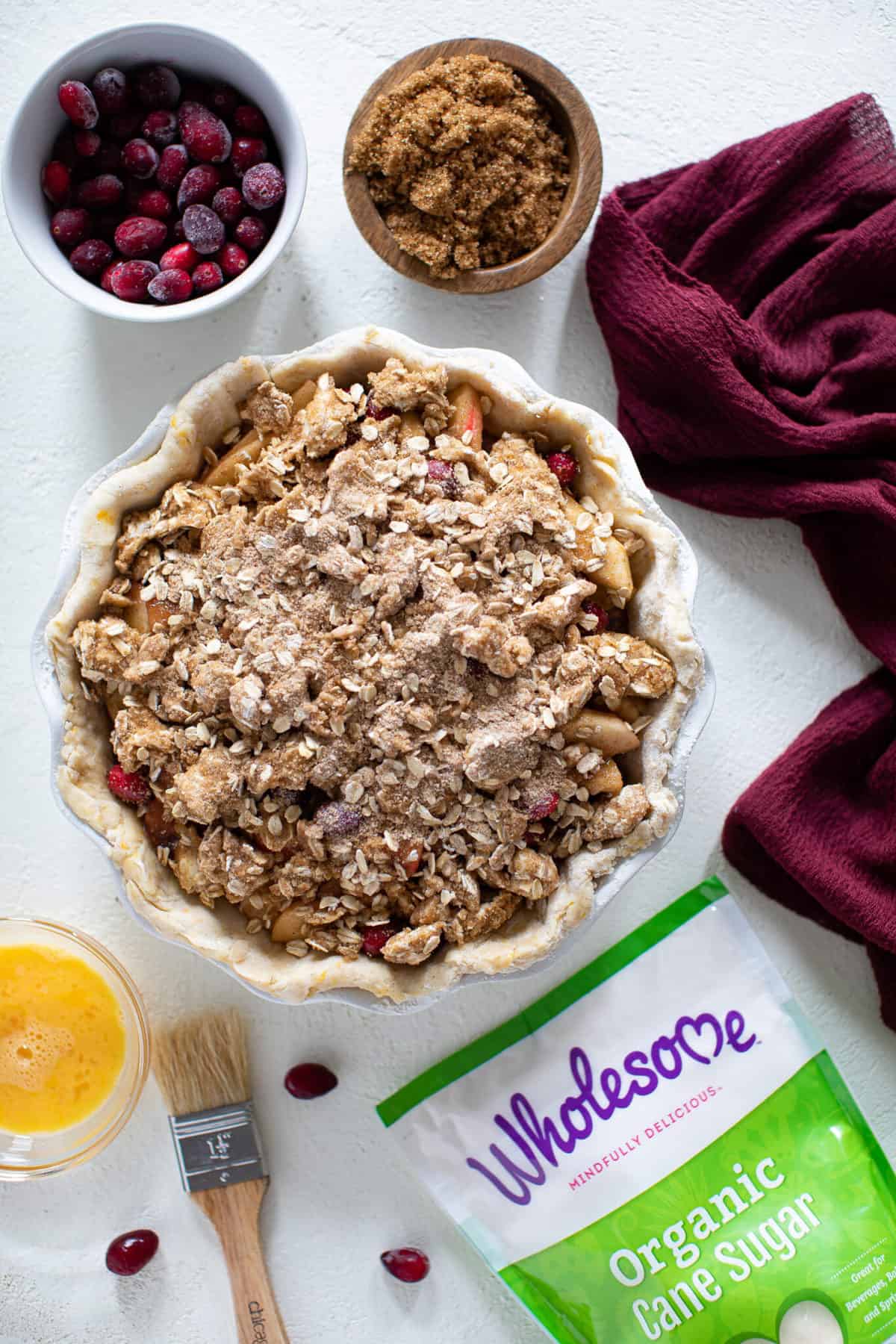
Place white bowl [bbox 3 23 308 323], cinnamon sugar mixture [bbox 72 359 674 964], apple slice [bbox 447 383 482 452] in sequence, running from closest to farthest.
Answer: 1. cinnamon sugar mixture [bbox 72 359 674 964]
2. apple slice [bbox 447 383 482 452]
3. white bowl [bbox 3 23 308 323]

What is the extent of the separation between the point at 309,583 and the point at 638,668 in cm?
48

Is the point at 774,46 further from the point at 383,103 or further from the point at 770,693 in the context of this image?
the point at 770,693

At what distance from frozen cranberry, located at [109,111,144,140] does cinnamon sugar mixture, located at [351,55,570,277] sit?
1.17ft

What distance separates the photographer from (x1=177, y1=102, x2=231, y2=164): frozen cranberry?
1.72m

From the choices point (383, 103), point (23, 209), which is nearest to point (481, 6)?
point (383, 103)

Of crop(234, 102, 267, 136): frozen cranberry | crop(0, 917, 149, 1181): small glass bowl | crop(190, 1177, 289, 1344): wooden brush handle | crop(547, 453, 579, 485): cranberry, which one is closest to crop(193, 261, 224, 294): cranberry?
crop(234, 102, 267, 136): frozen cranberry

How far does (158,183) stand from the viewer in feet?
5.76

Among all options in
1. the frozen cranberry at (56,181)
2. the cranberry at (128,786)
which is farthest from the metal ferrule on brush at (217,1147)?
the frozen cranberry at (56,181)

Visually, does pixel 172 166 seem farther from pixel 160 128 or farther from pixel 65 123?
pixel 65 123

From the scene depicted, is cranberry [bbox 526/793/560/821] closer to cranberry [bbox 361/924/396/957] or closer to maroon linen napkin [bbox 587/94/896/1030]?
cranberry [bbox 361/924/396/957]

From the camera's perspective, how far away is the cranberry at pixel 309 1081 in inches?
76.5

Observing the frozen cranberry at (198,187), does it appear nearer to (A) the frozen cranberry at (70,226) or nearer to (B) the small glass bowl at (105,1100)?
A: (A) the frozen cranberry at (70,226)

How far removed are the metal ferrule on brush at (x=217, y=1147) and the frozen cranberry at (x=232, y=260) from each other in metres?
1.43

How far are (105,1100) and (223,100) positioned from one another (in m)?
1.71
